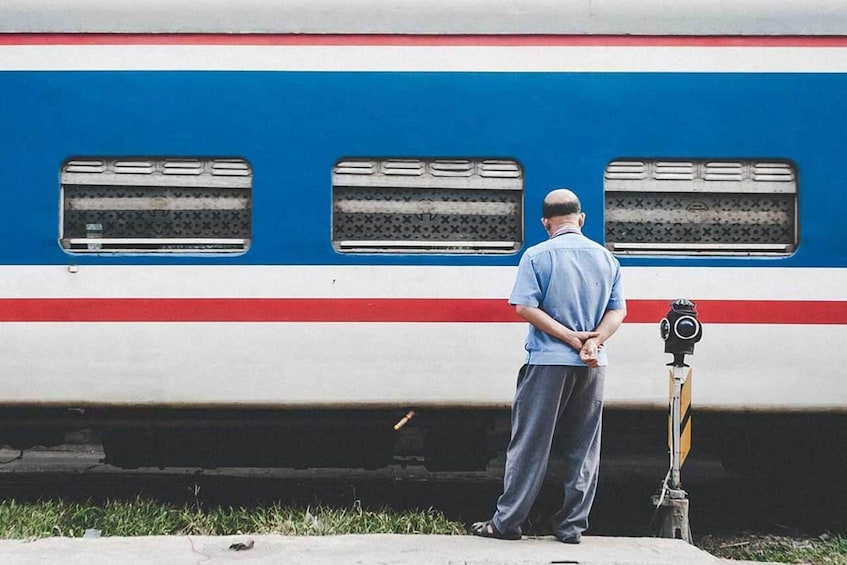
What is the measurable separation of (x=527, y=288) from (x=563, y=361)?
361 millimetres

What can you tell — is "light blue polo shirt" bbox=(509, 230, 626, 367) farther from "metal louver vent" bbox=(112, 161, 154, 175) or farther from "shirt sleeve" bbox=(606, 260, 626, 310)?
"metal louver vent" bbox=(112, 161, 154, 175)

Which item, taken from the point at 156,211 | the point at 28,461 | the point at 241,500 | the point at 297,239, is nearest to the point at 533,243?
the point at 297,239

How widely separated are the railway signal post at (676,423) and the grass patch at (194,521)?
103 cm

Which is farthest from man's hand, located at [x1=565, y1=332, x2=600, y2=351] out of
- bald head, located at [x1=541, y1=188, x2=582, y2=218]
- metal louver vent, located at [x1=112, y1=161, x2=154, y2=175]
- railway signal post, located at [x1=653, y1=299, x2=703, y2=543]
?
metal louver vent, located at [x1=112, y1=161, x2=154, y2=175]

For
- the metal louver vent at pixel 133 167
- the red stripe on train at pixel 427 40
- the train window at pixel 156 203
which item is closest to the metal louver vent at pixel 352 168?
the train window at pixel 156 203

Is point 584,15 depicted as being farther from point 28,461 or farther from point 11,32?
point 28,461

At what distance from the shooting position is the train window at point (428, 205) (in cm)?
495

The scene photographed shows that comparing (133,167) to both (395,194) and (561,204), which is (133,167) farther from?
(561,204)

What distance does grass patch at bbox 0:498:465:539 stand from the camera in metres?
4.68

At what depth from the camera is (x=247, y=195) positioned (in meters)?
4.98

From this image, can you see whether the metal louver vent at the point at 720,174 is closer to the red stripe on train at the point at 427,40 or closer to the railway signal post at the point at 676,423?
the red stripe on train at the point at 427,40

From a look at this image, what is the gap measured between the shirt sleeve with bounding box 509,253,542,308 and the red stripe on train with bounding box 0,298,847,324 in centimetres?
70

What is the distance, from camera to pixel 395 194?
497 centimetres

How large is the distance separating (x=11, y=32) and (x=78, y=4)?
38 centimetres
